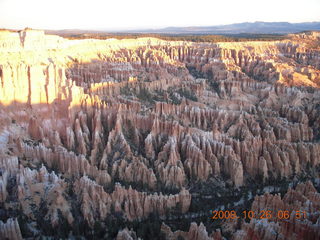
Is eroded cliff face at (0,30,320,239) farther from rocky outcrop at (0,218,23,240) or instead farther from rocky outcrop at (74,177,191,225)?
rocky outcrop at (0,218,23,240)

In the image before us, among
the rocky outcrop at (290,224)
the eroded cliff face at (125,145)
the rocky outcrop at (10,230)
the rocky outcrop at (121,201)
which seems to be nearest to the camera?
the rocky outcrop at (290,224)

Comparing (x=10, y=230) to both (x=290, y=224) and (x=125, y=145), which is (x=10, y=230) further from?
(x=290, y=224)

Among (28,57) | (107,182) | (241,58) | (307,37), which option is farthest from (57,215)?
(307,37)

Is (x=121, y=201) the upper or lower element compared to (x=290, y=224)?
lower

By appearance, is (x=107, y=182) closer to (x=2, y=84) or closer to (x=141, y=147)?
(x=141, y=147)
